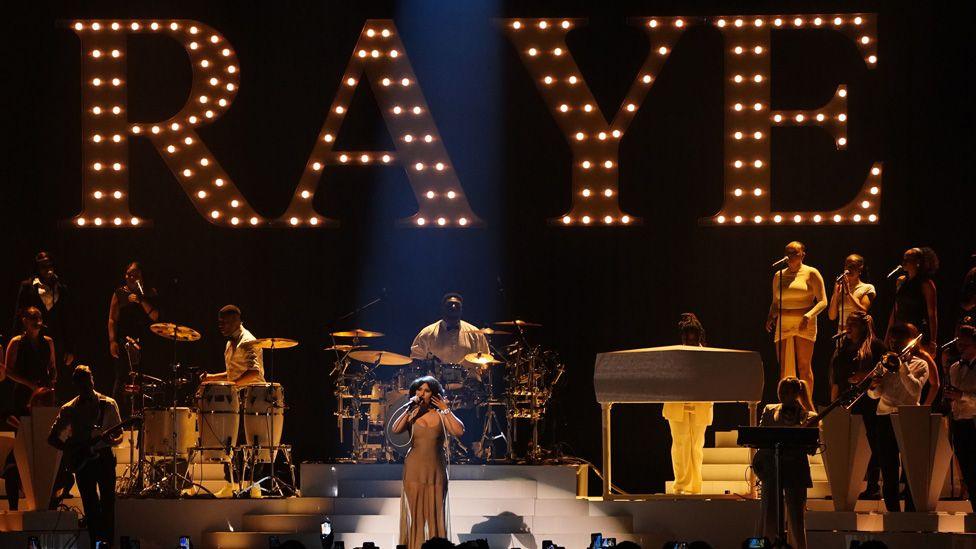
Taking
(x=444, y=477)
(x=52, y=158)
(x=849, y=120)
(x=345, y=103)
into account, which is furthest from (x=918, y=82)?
(x=52, y=158)

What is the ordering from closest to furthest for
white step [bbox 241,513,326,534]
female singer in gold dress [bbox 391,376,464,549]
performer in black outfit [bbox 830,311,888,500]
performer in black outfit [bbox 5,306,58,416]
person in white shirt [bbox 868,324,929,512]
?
female singer in gold dress [bbox 391,376,464,549] → white step [bbox 241,513,326,534] → person in white shirt [bbox 868,324,929,512] → performer in black outfit [bbox 830,311,888,500] → performer in black outfit [bbox 5,306,58,416]

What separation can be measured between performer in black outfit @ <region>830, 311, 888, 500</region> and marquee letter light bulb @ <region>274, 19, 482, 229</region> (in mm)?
3970

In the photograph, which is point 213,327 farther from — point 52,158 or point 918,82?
point 918,82

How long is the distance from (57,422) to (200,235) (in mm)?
3844

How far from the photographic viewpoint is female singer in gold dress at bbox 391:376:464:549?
392 inches

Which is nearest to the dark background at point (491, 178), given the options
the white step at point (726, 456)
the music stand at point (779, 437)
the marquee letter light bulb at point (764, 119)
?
the marquee letter light bulb at point (764, 119)

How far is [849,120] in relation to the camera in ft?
46.4

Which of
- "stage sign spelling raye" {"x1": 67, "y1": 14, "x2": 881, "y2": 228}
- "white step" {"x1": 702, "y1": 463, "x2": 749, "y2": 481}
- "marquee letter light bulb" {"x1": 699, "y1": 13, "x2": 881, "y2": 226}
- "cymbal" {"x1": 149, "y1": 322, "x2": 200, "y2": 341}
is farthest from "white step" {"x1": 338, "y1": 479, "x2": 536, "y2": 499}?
"marquee letter light bulb" {"x1": 699, "y1": 13, "x2": 881, "y2": 226}

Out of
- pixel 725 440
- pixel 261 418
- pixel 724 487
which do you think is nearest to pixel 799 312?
pixel 725 440

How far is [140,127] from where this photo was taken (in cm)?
1406

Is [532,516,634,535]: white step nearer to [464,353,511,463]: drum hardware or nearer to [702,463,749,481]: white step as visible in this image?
[464,353,511,463]: drum hardware

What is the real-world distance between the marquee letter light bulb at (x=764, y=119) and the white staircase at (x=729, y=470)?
2.33 metres

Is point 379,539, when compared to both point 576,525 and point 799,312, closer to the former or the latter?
point 576,525

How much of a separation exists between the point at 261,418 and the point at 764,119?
556 cm
